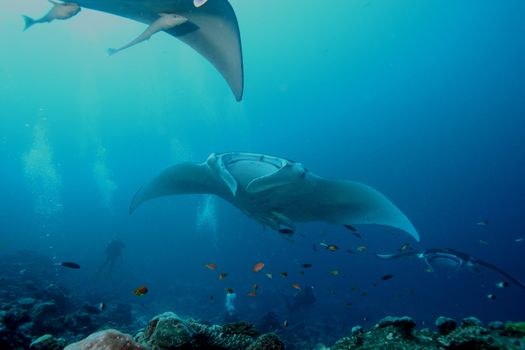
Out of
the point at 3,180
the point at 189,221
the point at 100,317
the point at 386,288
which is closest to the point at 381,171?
the point at 386,288

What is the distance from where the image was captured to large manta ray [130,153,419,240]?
206 inches

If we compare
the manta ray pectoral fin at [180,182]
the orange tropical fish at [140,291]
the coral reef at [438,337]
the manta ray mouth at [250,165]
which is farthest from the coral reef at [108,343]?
Answer: the manta ray pectoral fin at [180,182]

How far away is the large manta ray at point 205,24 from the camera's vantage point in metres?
3.43

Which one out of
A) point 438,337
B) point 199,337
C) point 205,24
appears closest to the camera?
point 438,337

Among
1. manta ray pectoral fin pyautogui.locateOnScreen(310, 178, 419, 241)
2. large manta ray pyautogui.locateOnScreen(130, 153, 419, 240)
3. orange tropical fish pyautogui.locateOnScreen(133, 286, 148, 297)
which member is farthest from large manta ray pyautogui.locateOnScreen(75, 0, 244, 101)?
orange tropical fish pyautogui.locateOnScreen(133, 286, 148, 297)

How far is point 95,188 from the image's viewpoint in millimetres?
83875

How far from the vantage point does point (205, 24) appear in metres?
3.76

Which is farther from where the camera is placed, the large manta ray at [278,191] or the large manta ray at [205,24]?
the large manta ray at [278,191]

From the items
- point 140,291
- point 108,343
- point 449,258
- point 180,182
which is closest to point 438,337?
point 108,343

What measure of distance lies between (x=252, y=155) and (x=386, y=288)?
161 ft

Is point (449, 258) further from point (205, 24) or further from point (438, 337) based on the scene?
point (205, 24)

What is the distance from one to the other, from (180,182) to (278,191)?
2310mm

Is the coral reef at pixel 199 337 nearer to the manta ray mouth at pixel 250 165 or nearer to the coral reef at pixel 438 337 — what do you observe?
the coral reef at pixel 438 337

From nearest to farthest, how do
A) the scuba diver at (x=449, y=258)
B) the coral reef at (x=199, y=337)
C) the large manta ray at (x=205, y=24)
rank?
1. the coral reef at (x=199, y=337)
2. the large manta ray at (x=205, y=24)
3. the scuba diver at (x=449, y=258)
